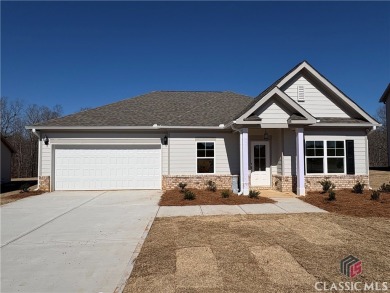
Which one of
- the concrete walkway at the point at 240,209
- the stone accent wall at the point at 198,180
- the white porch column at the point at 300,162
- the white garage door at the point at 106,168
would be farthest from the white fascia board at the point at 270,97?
the white garage door at the point at 106,168

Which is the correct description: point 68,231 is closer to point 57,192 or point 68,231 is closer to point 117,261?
point 117,261

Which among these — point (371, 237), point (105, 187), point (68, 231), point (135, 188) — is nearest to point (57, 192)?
point (105, 187)

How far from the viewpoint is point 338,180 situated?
1441 cm

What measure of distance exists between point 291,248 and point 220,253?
145cm

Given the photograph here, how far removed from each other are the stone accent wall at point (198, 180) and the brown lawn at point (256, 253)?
6226 millimetres

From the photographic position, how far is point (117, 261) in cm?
538

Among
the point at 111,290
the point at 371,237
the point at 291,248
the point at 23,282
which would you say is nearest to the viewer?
the point at 111,290

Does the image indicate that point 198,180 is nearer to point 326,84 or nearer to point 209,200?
point 209,200

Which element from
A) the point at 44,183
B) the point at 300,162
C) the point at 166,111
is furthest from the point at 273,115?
the point at 44,183

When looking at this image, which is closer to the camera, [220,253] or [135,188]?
[220,253]

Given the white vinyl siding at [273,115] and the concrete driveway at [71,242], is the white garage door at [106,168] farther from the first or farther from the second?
the white vinyl siding at [273,115]

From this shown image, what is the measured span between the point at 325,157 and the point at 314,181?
1.31 metres

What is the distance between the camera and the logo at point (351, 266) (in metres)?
4.68

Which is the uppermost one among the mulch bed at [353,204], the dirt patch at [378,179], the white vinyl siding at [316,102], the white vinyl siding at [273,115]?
the white vinyl siding at [316,102]
